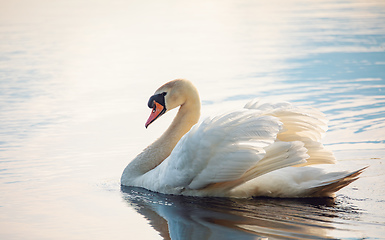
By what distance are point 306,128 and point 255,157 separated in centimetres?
83

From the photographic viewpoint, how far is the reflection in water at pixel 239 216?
221 inches

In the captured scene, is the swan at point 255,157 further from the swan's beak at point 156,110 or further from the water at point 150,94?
the swan's beak at point 156,110

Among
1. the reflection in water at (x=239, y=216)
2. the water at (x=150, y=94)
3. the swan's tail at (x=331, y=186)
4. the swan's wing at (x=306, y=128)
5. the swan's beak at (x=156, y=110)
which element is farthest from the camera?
the swan's beak at (x=156, y=110)

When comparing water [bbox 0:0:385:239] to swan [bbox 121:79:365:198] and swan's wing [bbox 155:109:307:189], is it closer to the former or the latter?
swan [bbox 121:79:365:198]

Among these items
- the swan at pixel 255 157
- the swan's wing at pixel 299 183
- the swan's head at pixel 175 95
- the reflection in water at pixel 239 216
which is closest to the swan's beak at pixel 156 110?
the swan's head at pixel 175 95

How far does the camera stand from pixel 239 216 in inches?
243

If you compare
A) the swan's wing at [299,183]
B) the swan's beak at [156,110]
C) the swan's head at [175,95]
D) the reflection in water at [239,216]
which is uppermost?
the swan's head at [175,95]

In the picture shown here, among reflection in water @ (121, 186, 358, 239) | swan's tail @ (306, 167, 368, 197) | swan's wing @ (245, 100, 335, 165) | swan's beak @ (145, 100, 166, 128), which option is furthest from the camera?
swan's beak @ (145, 100, 166, 128)

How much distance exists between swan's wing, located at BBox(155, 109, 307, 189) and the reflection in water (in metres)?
0.28

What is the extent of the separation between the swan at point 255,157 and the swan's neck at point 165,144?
722 mm

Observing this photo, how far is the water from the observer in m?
6.16

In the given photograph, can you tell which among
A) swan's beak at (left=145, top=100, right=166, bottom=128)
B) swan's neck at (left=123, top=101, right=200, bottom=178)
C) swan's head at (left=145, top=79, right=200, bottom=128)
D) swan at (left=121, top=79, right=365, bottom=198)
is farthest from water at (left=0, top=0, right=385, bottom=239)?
swan's head at (left=145, top=79, right=200, bottom=128)

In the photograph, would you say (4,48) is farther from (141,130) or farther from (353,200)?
(353,200)

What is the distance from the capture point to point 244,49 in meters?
16.5
